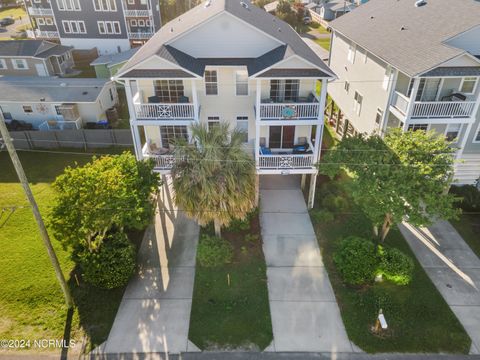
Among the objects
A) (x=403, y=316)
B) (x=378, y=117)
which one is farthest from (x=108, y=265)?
(x=378, y=117)

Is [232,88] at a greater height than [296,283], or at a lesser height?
greater

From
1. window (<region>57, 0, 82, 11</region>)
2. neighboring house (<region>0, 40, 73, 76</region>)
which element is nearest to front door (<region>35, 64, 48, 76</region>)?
neighboring house (<region>0, 40, 73, 76</region>)

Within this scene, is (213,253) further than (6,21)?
No

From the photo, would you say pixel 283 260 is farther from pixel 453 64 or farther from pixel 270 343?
pixel 453 64

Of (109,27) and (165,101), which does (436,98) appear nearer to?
(165,101)

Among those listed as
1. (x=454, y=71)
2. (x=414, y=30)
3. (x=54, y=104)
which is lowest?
(x=54, y=104)

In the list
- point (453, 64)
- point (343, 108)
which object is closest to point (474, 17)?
point (453, 64)

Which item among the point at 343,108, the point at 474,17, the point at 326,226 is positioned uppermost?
the point at 474,17

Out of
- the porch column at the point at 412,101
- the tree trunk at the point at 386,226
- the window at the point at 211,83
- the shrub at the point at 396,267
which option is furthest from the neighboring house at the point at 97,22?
the shrub at the point at 396,267
